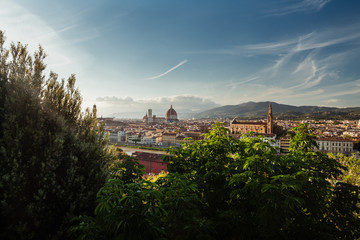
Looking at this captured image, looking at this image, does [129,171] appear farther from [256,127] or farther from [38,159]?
[256,127]

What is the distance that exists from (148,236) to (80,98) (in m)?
4.60

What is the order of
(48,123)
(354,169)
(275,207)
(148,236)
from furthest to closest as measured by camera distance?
1. (354,169)
2. (48,123)
3. (275,207)
4. (148,236)

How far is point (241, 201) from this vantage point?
3215mm

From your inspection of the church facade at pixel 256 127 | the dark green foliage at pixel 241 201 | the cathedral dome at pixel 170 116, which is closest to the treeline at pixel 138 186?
the dark green foliage at pixel 241 201

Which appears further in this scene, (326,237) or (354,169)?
(354,169)

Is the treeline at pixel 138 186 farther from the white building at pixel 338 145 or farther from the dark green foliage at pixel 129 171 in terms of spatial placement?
the white building at pixel 338 145

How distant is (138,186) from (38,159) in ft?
8.81

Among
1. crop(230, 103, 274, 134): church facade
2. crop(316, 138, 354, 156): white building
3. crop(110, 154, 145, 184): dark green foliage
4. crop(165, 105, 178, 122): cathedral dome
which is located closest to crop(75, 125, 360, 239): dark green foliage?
crop(110, 154, 145, 184): dark green foliage

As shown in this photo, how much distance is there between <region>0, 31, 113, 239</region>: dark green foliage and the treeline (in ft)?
0.07

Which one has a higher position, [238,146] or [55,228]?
[238,146]

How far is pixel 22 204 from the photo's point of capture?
3.45 meters

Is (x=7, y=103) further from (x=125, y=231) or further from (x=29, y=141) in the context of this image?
(x=125, y=231)

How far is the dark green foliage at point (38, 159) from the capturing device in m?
3.41

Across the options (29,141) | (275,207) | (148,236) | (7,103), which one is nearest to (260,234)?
(275,207)
